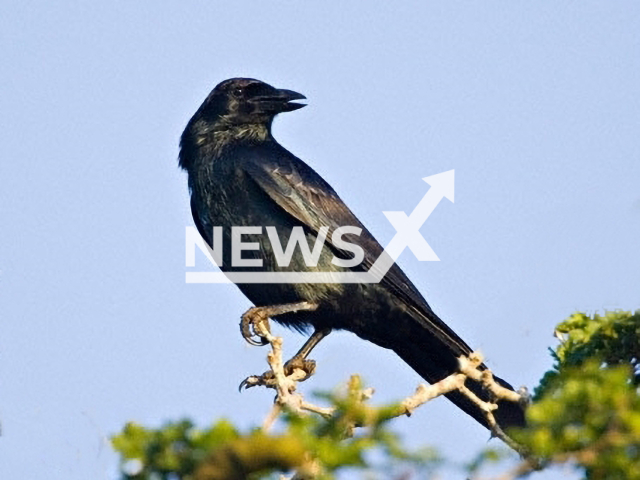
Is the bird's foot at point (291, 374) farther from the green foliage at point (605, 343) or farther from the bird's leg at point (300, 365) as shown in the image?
the green foliage at point (605, 343)

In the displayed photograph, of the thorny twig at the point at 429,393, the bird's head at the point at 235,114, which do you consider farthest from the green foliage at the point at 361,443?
the bird's head at the point at 235,114

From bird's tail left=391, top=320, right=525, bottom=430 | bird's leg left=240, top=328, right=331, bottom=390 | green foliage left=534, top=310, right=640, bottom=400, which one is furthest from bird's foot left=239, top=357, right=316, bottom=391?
green foliage left=534, top=310, right=640, bottom=400

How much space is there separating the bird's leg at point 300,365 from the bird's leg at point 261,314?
0.96 ft

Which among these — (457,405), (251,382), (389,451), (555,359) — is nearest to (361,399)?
(389,451)

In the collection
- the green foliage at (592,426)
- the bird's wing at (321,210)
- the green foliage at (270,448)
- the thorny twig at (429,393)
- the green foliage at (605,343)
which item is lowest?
the green foliage at (270,448)

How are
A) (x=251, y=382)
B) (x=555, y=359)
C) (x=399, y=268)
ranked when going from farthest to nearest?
(x=399, y=268)
(x=251, y=382)
(x=555, y=359)

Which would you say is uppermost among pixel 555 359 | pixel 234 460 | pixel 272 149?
pixel 272 149

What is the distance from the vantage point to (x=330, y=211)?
29.1 ft

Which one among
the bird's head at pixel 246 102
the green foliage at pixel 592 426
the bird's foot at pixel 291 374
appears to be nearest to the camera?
the green foliage at pixel 592 426

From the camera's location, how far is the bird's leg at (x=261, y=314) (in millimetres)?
8188

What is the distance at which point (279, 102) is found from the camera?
9492 mm

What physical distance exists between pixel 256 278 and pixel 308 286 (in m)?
0.34

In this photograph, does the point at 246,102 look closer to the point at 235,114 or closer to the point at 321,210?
the point at 235,114

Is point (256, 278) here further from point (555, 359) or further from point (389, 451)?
point (389, 451)
